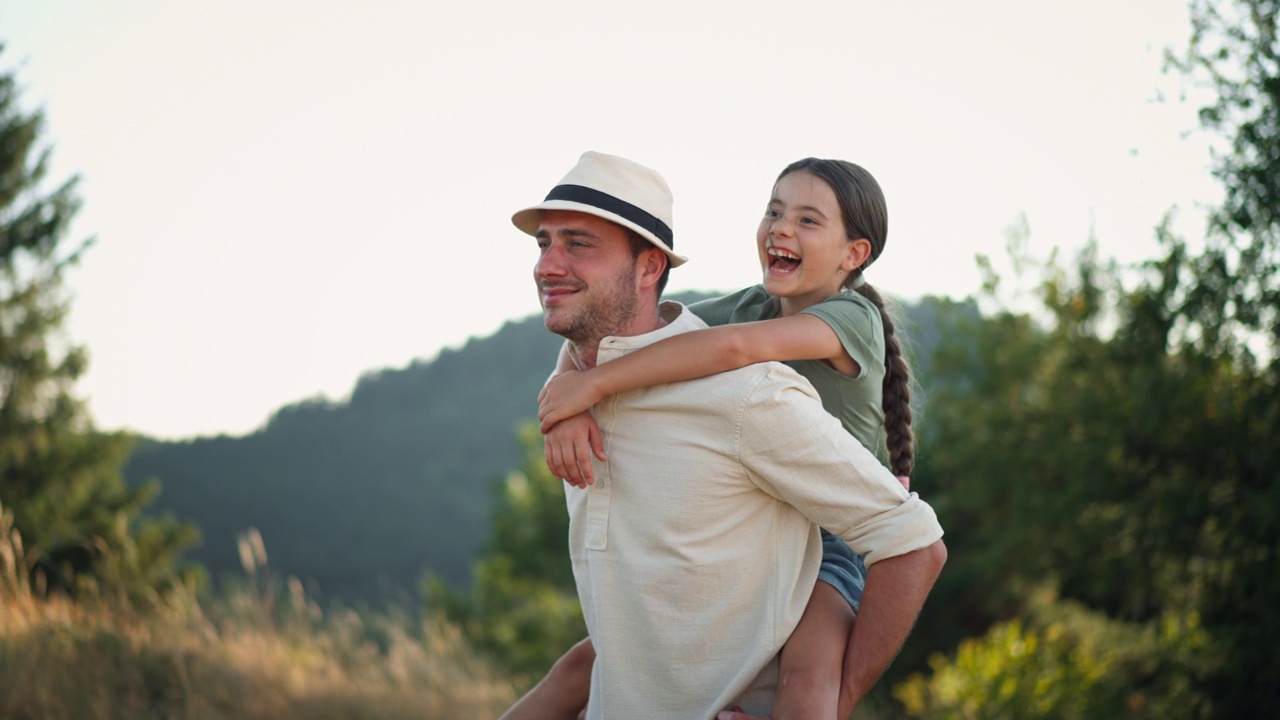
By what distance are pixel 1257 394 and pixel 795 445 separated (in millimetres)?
7516

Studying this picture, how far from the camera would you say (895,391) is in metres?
3.07

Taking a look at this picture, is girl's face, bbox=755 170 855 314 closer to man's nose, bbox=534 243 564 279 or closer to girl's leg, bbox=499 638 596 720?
man's nose, bbox=534 243 564 279

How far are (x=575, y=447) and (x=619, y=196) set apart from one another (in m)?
0.61

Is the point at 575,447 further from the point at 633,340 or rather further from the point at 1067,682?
the point at 1067,682

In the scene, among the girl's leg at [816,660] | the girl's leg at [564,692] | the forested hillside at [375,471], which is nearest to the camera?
the girl's leg at [816,660]

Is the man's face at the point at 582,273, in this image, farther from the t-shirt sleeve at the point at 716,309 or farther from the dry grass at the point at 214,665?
the dry grass at the point at 214,665

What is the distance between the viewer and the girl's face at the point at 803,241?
295 cm

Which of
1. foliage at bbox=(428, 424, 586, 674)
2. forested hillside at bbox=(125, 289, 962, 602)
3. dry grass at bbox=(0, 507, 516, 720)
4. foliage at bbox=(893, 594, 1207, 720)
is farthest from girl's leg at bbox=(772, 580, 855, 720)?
forested hillside at bbox=(125, 289, 962, 602)

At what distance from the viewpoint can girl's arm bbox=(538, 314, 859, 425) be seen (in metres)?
2.50

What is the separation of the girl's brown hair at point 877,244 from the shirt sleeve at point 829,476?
0.62 meters

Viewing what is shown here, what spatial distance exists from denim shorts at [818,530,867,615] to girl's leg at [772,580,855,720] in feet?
0.08

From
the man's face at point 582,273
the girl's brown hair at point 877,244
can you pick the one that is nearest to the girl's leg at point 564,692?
the man's face at point 582,273

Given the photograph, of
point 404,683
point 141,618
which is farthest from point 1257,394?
point 141,618

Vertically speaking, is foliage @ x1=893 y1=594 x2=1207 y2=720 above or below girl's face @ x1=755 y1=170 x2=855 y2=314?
below
